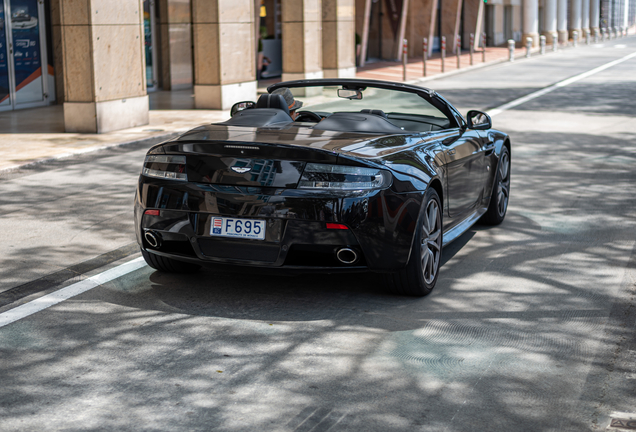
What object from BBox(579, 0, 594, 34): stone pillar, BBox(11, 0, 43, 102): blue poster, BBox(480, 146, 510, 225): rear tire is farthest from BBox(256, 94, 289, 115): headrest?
BBox(579, 0, 594, 34): stone pillar

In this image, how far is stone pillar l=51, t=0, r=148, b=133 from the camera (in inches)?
590

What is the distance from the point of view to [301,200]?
4.99m

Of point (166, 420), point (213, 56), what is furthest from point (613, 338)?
point (213, 56)

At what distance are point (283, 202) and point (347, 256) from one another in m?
0.48

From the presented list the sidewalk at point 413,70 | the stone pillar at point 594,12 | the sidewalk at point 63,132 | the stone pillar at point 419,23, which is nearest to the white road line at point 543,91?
the sidewalk at point 413,70

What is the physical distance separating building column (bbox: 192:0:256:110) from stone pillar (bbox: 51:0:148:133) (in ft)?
11.1

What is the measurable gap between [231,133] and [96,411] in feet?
7.25

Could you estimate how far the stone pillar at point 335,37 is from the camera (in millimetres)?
25906

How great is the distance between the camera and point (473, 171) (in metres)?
6.73

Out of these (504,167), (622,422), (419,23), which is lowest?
(622,422)

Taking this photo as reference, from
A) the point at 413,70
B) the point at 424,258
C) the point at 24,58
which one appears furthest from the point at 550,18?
the point at 424,258

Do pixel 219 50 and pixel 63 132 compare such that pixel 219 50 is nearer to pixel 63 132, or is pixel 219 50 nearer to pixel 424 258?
pixel 63 132

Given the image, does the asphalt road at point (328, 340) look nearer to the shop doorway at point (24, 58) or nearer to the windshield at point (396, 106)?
the windshield at point (396, 106)

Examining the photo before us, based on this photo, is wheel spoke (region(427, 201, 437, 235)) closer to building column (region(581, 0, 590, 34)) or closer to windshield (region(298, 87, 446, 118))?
windshield (region(298, 87, 446, 118))
